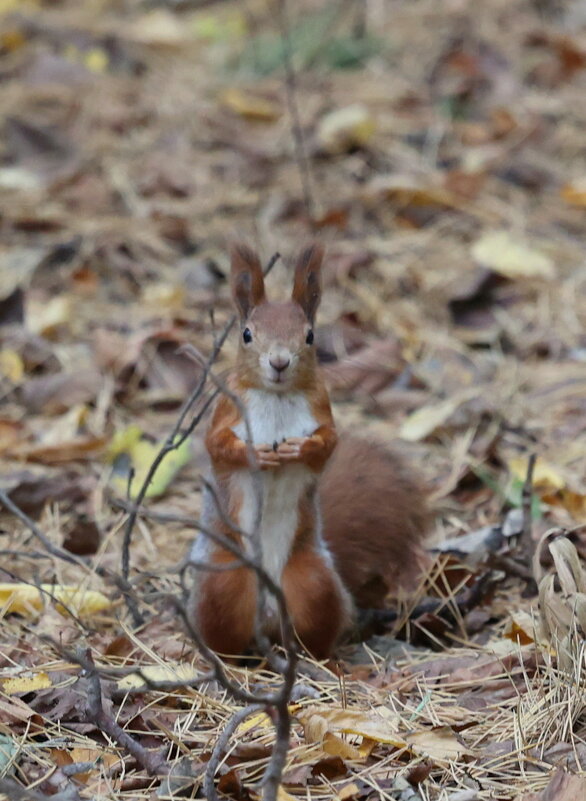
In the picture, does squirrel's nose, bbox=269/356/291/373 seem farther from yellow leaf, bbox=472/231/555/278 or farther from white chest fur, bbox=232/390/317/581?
yellow leaf, bbox=472/231/555/278

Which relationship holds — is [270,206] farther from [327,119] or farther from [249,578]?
[249,578]

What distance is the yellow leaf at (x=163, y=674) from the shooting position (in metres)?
2.14

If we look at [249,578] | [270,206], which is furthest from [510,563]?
[270,206]

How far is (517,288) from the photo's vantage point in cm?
414

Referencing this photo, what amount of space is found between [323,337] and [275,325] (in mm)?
1559

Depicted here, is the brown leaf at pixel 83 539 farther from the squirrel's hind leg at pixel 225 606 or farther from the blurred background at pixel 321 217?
the squirrel's hind leg at pixel 225 606

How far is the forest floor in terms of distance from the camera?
200 centimetres

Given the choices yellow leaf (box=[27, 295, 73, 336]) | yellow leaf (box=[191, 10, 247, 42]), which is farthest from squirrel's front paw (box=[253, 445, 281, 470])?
yellow leaf (box=[191, 10, 247, 42])

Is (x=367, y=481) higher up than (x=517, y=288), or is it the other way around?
(x=367, y=481)

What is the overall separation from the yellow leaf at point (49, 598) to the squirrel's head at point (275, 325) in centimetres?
61

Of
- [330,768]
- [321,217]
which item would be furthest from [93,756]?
[321,217]

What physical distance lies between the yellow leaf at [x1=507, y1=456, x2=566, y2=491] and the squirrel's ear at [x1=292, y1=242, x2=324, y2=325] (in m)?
0.95

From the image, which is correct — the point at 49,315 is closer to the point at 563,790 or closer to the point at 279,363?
the point at 279,363

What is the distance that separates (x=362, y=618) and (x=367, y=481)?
0.29m
